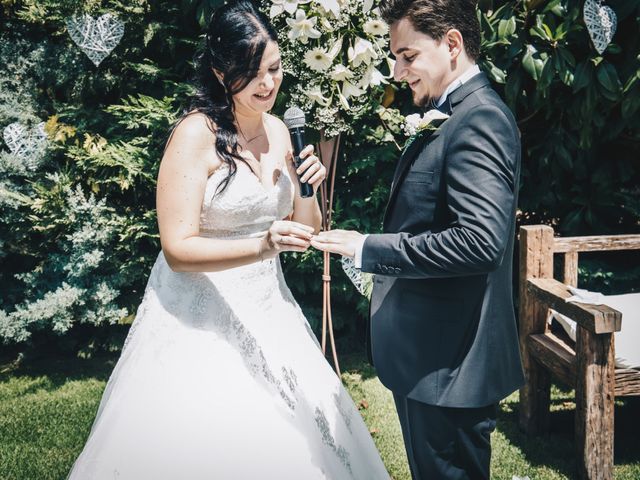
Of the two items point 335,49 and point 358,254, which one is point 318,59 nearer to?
point 335,49

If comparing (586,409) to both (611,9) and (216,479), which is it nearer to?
(216,479)

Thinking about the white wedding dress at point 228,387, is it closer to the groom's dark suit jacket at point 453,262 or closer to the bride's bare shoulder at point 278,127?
the bride's bare shoulder at point 278,127

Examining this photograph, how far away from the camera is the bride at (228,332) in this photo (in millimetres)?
1921

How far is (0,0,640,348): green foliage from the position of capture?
14.3 feet

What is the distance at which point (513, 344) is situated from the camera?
1922 mm

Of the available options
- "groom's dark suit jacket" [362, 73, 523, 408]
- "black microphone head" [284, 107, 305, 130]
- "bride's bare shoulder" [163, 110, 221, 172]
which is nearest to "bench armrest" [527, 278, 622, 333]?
"groom's dark suit jacket" [362, 73, 523, 408]

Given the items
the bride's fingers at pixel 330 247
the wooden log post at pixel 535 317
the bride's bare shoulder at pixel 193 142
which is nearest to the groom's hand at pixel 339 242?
the bride's fingers at pixel 330 247

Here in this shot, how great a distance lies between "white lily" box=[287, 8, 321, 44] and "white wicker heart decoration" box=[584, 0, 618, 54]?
1.87m

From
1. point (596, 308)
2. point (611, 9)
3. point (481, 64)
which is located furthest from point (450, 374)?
point (611, 9)

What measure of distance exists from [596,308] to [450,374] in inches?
56.3

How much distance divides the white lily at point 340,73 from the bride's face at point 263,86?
1.98ft

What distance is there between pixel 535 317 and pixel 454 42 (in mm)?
2379

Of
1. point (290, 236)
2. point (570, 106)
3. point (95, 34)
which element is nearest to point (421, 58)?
point (290, 236)

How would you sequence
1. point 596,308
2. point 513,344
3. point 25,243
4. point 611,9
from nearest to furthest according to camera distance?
point 513,344 → point 596,308 → point 611,9 → point 25,243
